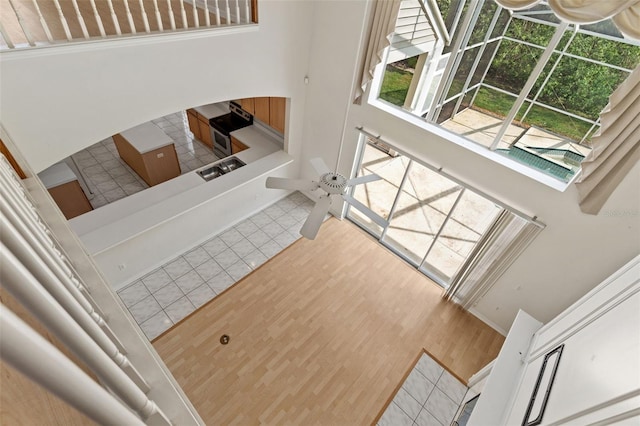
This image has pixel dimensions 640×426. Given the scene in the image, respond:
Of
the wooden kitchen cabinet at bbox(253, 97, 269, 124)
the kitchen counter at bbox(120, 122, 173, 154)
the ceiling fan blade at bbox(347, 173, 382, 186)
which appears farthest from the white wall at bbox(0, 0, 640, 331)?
the kitchen counter at bbox(120, 122, 173, 154)

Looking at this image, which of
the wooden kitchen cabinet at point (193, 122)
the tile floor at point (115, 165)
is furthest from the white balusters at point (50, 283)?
the wooden kitchen cabinet at point (193, 122)

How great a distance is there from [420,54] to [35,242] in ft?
15.9

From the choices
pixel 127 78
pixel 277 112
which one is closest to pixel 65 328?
pixel 127 78

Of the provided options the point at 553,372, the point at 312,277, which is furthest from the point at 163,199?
the point at 553,372

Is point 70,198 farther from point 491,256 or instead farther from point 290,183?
point 491,256

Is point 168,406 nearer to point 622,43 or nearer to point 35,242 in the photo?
point 35,242

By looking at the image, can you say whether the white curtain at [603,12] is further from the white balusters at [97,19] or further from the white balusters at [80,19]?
the white balusters at [80,19]

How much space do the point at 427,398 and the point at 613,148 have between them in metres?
3.41

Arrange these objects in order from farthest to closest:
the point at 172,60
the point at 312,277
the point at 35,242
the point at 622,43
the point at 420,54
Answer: the point at 312,277, the point at 420,54, the point at 172,60, the point at 622,43, the point at 35,242

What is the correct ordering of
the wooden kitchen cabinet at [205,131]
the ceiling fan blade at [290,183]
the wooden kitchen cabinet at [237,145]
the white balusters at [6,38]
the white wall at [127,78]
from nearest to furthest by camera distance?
the white balusters at [6,38] < the white wall at [127,78] < the ceiling fan blade at [290,183] < the wooden kitchen cabinet at [237,145] < the wooden kitchen cabinet at [205,131]

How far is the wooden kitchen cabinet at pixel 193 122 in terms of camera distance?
23.0ft

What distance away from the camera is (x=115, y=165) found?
6.48m

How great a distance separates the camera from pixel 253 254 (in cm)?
525

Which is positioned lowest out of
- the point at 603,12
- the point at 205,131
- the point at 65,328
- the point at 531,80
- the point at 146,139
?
the point at 205,131
